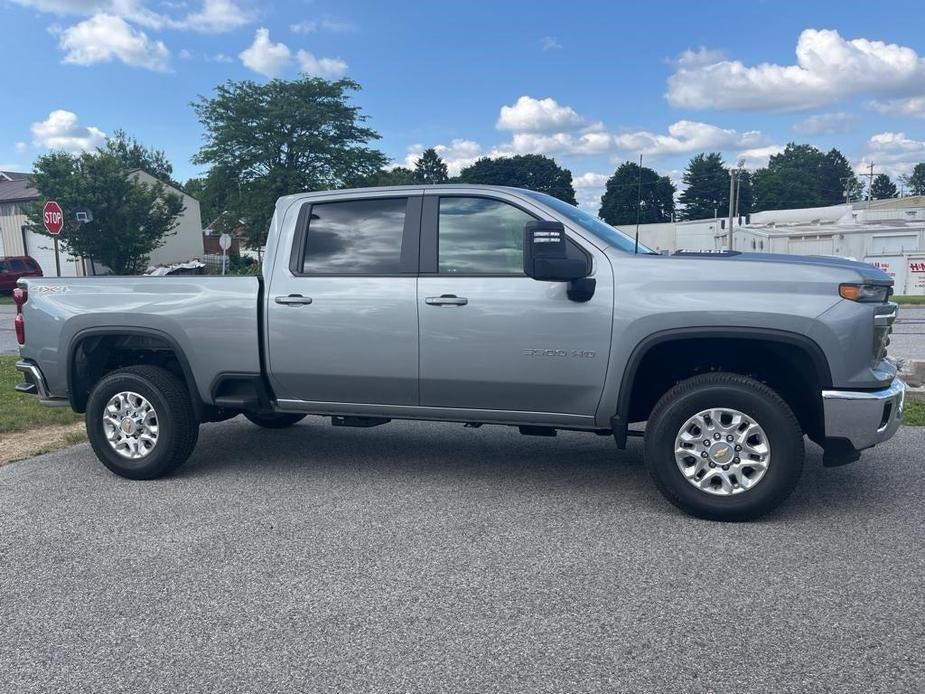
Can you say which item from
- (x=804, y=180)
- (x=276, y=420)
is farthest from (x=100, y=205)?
(x=804, y=180)

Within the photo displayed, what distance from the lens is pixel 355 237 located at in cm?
536

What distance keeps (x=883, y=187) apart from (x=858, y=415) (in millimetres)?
139381

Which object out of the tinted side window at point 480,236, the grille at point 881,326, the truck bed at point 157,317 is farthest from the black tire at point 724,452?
the truck bed at point 157,317

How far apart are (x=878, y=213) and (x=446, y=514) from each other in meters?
57.5

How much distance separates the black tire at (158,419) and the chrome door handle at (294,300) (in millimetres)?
1074

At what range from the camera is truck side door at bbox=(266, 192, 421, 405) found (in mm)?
5070

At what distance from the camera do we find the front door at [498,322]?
4.69 metres

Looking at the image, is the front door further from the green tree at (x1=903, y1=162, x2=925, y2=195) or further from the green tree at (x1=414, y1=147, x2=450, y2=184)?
the green tree at (x1=903, y1=162, x2=925, y2=195)

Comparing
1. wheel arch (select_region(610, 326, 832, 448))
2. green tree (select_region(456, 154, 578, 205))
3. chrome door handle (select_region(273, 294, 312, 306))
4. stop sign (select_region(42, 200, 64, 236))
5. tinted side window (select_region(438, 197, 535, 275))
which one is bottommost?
wheel arch (select_region(610, 326, 832, 448))

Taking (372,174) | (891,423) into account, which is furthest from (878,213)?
(891,423)

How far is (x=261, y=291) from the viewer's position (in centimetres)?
536

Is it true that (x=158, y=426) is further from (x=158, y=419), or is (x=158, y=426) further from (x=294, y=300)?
(x=294, y=300)

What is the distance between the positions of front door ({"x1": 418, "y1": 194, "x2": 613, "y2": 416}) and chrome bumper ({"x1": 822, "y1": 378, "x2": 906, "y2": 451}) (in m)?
1.26

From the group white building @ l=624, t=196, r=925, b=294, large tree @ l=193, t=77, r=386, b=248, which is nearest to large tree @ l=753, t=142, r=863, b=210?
white building @ l=624, t=196, r=925, b=294
